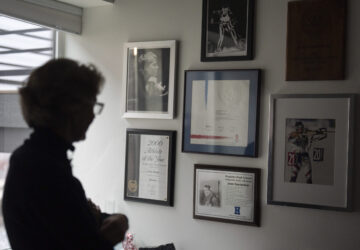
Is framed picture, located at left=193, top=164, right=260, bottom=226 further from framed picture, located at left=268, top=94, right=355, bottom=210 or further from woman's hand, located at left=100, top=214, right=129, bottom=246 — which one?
woman's hand, located at left=100, top=214, right=129, bottom=246

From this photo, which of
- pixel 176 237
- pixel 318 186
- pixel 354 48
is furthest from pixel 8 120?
pixel 354 48

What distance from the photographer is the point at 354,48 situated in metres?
2.09

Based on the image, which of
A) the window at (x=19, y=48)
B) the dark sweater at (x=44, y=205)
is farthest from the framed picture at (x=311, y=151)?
the window at (x=19, y=48)

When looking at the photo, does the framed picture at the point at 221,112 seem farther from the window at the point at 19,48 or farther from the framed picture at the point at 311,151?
the window at the point at 19,48

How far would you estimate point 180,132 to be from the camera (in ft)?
8.28

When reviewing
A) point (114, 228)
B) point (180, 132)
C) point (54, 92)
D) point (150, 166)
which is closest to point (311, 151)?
point (180, 132)

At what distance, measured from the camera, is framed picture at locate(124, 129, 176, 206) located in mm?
2533

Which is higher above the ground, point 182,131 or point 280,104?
point 280,104

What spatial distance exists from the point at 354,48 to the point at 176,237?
53.5 inches

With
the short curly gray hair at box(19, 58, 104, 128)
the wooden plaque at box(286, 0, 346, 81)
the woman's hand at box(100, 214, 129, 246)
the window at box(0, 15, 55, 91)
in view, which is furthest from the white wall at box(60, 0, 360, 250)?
the short curly gray hair at box(19, 58, 104, 128)

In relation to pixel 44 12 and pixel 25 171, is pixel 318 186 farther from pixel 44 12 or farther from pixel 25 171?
pixel 44 12

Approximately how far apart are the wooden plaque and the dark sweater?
4.62 feet

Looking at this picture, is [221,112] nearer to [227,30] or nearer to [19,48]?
[227,30]

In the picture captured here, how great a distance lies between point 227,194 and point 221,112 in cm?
43
